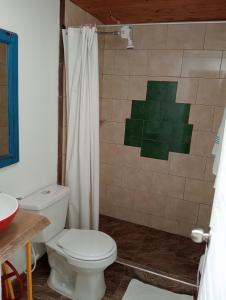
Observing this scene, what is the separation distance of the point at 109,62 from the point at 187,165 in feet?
4.49

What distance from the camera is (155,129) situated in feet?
8.80

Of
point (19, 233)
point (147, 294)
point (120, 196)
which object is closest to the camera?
point (19, 233)

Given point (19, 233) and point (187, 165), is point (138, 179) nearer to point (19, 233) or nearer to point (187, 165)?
point (187, 165)

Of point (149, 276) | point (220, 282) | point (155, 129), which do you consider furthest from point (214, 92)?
point (220, 282)

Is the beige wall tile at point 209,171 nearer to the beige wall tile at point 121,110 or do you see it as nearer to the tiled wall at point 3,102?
the beige wall tile at point 121,110

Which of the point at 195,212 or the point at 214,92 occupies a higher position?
the point at 214,92

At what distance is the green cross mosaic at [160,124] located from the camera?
2.56 m

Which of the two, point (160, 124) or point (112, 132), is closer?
point (160, 124)

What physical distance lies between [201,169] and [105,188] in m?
1.12

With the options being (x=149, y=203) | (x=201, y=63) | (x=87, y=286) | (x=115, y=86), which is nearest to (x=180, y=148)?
(x=149, y=203)

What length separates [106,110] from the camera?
287 cm

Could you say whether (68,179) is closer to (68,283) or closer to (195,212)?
(68,283)

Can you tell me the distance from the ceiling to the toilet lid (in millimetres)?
1836

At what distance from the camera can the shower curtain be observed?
6.56 ft
